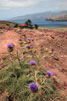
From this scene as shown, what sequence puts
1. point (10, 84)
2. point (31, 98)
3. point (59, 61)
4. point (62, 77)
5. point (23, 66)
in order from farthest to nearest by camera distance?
point (59, 61) → point (62, 77) → point (23, 66) → point (10, 84) → point (31, 98)

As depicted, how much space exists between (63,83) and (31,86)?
7.44ft

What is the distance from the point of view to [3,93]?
348cm

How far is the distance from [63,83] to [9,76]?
2036mm

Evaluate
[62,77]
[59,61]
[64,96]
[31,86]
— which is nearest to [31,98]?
[31,86]

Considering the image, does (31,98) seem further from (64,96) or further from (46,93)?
(64,96)

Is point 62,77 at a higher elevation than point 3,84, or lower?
lower

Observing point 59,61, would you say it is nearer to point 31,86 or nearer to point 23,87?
point 23,87

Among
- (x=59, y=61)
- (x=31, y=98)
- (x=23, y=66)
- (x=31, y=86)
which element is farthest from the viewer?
(x=59, y=61)

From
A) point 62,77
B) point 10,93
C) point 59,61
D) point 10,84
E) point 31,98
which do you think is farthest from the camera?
point 59,61

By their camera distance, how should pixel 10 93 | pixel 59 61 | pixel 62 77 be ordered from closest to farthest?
pixel 10 93 < pixel 62 77 < pixel 59 61

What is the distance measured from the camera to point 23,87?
3467 millimetres

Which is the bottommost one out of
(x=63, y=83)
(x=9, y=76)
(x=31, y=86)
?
(x=63, y=83)

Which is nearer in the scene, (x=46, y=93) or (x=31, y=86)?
(x=31, y=86)

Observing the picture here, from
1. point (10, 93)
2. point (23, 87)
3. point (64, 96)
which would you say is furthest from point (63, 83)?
point (10, 93)
